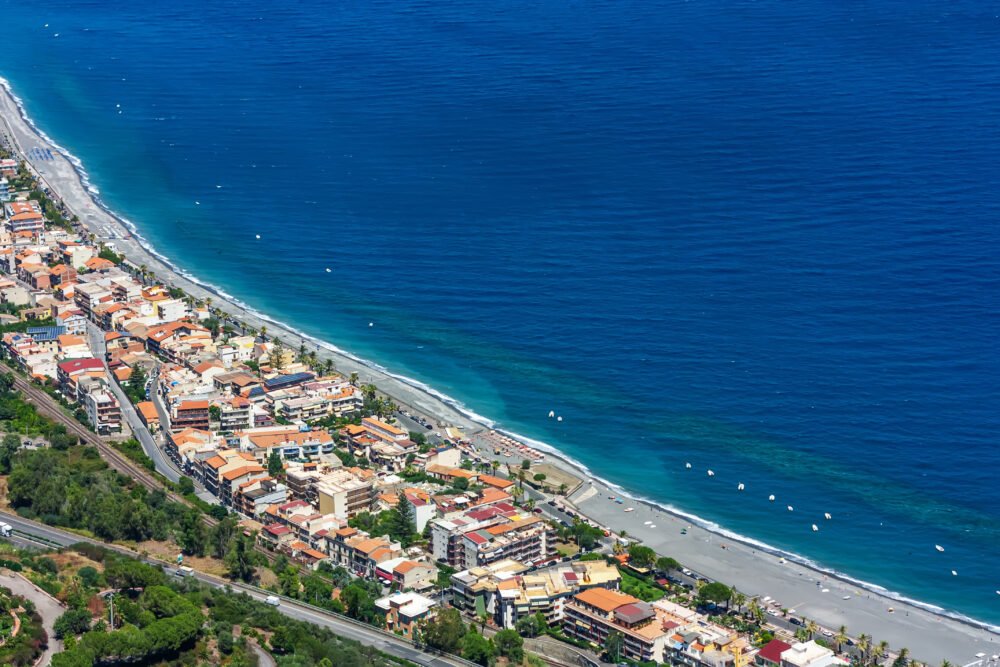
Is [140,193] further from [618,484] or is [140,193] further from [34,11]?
[34,11]

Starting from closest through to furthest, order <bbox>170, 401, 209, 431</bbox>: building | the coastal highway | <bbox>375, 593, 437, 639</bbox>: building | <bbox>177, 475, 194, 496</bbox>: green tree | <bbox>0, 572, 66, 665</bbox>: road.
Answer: <bbox>0, 572, 66, 665</bbox>: road < the coastal highway < <bbox>375, 593, 437, 639</bbox>: building < <bbox>177, 475, 194, 496</bbox>: green tree < <bbox>170, 401, 209, 431</bbox>: building

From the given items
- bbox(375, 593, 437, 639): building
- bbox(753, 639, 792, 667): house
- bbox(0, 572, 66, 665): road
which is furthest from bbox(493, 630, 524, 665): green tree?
bbox(0, 572, 66, 665): road

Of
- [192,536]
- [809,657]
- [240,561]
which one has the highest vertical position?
[809,657]

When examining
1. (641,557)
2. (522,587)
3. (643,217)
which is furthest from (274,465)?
(643,217)

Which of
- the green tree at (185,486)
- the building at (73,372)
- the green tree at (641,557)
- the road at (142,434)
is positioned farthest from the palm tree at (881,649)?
the building at (73,372)

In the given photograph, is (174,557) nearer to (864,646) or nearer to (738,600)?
(738,600)

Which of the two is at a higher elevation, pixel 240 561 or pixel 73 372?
pixel 73 372

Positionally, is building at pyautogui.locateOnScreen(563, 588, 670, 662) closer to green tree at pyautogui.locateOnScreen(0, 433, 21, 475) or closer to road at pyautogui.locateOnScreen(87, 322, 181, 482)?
road at pyautogui.locateOnScreen(87, 322, 181, 482)
